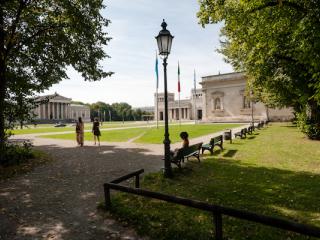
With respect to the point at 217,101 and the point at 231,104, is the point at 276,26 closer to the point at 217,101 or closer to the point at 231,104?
the point at 231,104

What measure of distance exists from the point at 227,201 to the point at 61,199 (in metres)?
4.37

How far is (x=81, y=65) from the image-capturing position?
48.9 feet

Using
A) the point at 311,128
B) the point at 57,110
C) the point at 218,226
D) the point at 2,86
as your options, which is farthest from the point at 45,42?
the point at 57,110

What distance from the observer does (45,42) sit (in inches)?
535

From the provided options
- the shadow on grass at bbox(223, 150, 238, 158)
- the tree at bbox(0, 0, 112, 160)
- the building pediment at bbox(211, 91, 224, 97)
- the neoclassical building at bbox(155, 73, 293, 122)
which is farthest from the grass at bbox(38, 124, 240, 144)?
the building pediment at bbox(211, 91, 224, 97)

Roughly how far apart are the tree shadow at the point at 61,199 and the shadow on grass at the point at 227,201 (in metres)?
0.78

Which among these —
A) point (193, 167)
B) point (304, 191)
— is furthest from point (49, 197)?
point (304, 191)

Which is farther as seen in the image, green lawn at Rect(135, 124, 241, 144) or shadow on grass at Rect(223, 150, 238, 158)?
green lawn at Rect(135, 124, 241, 144)

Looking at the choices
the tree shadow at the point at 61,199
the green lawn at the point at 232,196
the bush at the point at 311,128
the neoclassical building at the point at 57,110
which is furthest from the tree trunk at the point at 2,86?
the neoclassical building at the point at 57,110

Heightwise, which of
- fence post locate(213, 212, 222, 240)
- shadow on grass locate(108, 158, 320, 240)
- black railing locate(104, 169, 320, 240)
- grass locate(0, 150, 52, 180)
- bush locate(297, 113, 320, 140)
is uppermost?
bush locate(297, 113, 320, 140)

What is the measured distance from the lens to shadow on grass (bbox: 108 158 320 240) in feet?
17.1

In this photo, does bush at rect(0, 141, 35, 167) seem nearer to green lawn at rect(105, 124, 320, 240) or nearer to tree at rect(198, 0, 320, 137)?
green lawn at rect(105, 124, 320, 240)

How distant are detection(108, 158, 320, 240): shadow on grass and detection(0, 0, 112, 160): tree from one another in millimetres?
8147

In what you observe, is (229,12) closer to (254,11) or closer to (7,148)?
(254,11)
